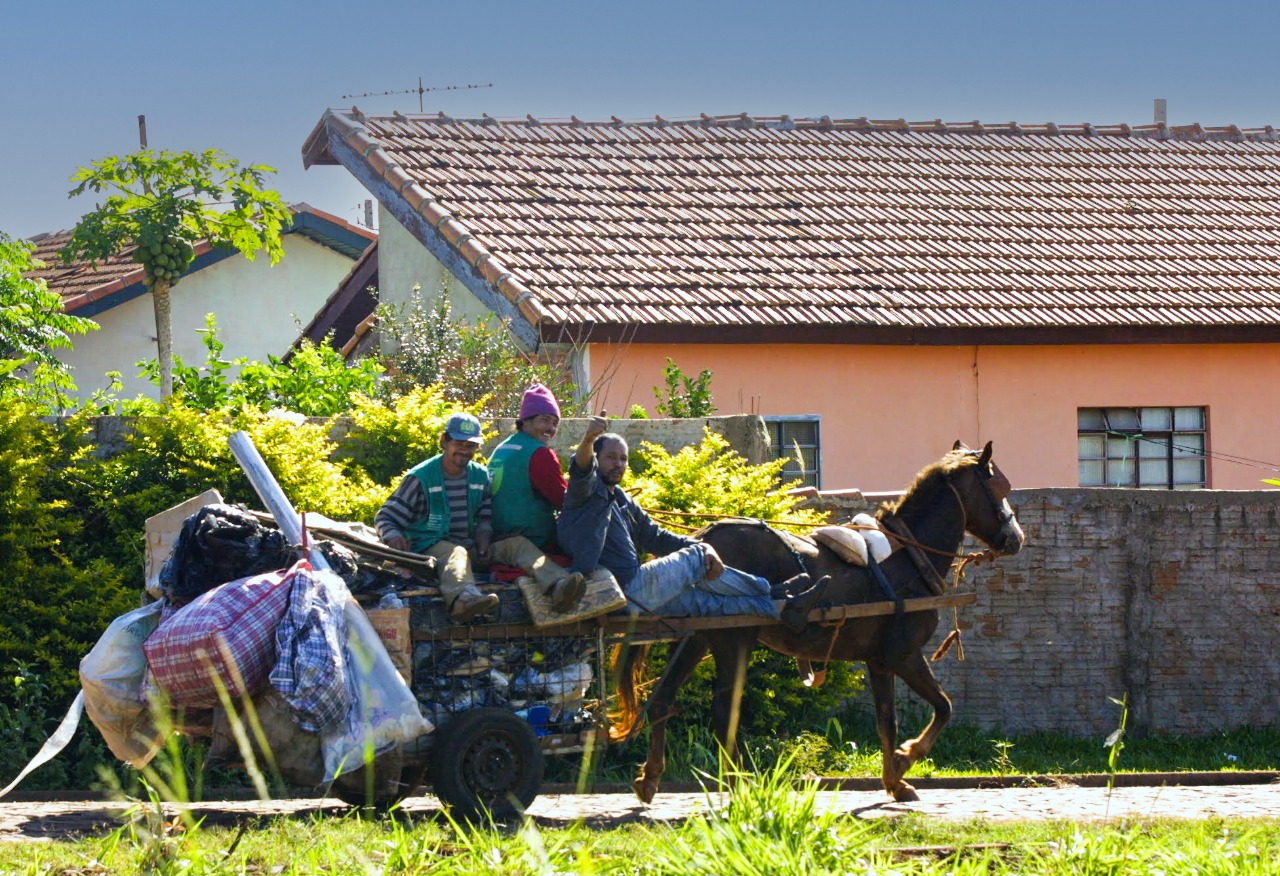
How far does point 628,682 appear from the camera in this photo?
9891 millimetres

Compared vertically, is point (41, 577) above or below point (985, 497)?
below

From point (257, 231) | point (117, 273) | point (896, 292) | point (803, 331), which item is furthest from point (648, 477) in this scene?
point (117, 273)

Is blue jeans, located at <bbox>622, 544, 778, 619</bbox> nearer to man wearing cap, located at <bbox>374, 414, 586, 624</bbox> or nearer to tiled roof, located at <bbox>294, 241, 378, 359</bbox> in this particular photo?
man wearing cap, located at <bbox>374, 414, 586, 624</bbox>

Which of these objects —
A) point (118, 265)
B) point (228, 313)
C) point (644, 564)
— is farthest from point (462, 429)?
point (228, 313)

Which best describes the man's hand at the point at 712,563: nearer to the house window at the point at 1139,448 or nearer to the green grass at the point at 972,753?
the green grass at the point at 972,753

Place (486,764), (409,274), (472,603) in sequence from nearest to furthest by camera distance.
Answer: (472,603) → (486,764) → (409,274)

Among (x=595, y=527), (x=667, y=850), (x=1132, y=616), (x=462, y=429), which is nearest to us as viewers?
(x=667, y=850)

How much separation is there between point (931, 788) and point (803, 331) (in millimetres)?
8462

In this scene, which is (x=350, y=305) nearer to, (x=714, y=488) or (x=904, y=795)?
(x=714, y=488)

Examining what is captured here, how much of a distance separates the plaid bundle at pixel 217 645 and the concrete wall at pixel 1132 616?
6901 millimetres

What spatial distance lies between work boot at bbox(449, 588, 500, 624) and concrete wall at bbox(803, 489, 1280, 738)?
5959 mm

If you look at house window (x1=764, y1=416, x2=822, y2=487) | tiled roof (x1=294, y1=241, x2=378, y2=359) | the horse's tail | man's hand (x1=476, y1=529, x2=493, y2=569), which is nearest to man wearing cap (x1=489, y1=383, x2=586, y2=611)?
man's hand (x1=476, y1=529, x2=493, y2=569)

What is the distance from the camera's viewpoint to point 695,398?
16.2 meters

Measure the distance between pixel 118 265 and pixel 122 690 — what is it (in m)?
23.4
